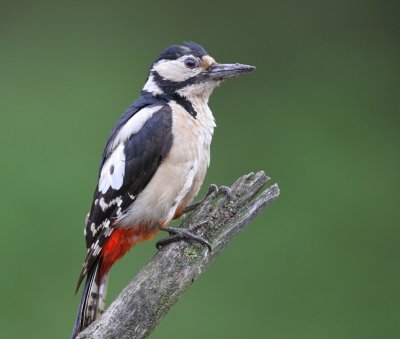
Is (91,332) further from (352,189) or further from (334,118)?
(334,118)

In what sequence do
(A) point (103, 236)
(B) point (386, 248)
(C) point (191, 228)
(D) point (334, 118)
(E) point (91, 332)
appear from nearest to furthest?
1. (E) point (91, 332)
2. (C) point (191, 228)
3. (A) point (103, 236)
4. (B) point (386, 248)
5. (D) point (334, 118)

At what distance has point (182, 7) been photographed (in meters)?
6.38

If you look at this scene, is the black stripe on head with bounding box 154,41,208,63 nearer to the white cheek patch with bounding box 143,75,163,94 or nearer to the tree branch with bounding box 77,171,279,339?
the white cheek patch with bounding box 143,75,163,94

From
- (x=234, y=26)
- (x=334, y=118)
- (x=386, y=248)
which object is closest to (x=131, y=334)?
(x=386, y=248)

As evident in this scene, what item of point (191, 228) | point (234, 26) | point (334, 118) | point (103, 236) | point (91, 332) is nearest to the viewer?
point (91, 332)

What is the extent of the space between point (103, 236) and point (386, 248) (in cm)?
232

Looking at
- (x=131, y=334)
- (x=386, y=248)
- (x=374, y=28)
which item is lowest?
(x=131, y=334)

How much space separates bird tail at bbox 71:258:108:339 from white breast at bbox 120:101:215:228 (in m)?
0.19

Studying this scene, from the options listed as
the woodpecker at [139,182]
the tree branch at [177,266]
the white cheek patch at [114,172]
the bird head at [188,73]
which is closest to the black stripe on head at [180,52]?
the bird head at [188,73]

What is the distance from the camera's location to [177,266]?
9.75ft

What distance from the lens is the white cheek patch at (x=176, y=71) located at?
11.5ft

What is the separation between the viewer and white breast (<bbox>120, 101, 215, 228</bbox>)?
3.29 metres

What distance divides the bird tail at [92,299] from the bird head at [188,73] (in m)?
0.67

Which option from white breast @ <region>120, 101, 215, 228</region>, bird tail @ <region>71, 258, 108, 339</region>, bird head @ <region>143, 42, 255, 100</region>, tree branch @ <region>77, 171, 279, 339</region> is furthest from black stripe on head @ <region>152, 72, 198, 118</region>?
bird tail @ <region>71, 258, 108, 339</region>
